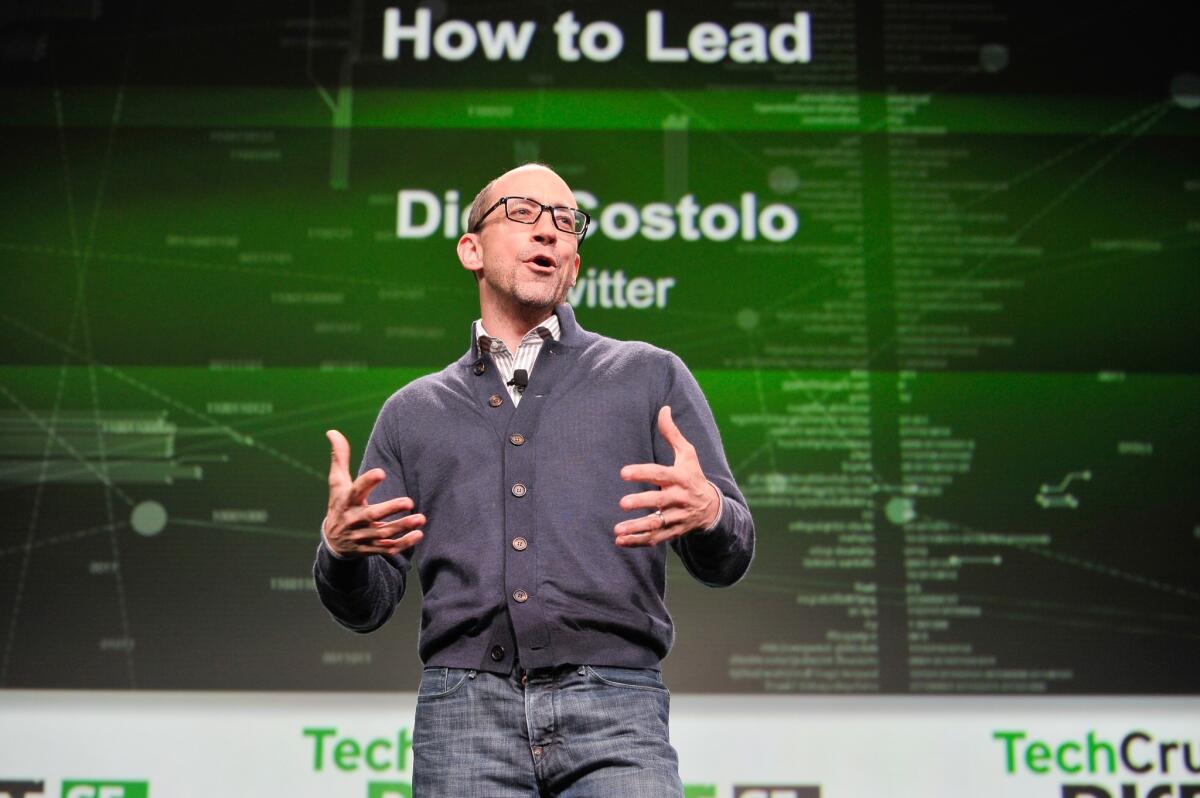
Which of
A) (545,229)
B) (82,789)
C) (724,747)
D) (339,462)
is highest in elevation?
(545,229)

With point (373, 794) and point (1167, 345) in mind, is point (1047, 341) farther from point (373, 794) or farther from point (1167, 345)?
point (373, 794)

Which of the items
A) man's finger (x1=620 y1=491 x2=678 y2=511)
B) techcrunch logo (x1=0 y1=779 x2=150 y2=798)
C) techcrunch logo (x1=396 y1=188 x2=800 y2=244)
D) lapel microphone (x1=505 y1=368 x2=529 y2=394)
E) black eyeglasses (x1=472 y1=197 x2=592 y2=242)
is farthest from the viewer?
techcrunch logo (x1=396 y1=188 x2=800 y2=244)

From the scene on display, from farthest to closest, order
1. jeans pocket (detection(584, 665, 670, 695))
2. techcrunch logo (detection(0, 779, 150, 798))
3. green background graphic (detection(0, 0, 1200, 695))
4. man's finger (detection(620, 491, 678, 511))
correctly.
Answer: green background graphic (detection(0, 0, 1200, 695)) < techcrunch logo (detection(0, 779, 150, 798)) < jeans pocket (detection(584, 665, 670, 695)) < man's finger (detection(620, 491, 678, 511))

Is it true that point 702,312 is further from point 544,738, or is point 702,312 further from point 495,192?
point 544,738

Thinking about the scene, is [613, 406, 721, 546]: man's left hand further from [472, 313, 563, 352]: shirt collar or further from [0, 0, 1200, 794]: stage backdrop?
[0, 0, 1200, 794]: stage backdrop

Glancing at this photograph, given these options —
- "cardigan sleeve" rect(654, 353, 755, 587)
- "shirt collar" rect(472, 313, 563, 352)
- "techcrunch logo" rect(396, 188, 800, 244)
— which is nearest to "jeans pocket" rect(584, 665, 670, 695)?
"cardigan sleeve" rect(654, 353, 755, 587)

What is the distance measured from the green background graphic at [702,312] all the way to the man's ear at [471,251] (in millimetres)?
1254

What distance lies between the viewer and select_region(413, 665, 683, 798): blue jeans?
4.45ft

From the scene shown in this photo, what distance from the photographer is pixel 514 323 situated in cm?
170

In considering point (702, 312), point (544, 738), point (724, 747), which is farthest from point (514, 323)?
point (724, 747)

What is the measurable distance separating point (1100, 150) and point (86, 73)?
2.63 m

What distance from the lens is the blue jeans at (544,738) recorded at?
1.36m

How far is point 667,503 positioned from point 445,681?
14.0 inches

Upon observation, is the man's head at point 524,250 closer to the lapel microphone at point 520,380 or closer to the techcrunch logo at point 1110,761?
the lapel microphone at point 520,380
